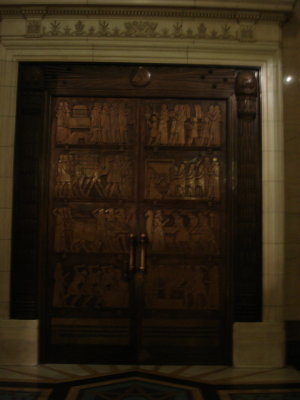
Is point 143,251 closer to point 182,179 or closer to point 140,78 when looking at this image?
point 182,179

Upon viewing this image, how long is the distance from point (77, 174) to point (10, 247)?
947 mm

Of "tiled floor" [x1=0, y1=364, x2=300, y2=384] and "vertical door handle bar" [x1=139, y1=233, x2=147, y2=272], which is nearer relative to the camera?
"tiled floor" [x1=0, y1=364, x2=300, y2=384]

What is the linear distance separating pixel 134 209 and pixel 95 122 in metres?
0.95

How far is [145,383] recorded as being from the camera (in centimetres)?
312

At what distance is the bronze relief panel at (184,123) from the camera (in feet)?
12.2

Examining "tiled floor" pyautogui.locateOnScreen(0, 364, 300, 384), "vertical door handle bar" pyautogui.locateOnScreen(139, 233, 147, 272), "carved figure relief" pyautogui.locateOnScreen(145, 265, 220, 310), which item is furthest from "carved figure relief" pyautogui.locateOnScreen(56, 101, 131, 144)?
"tiled floor" pyautogui.locateOnScreen(0, 364, 300, 384)

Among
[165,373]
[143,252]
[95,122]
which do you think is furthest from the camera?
[95,122]

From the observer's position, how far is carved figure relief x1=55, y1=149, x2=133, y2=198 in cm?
370

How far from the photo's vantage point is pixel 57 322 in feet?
11.9

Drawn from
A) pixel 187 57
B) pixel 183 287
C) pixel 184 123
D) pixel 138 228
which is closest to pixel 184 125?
pixel 184 123

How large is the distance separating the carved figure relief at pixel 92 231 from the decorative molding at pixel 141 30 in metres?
1.71

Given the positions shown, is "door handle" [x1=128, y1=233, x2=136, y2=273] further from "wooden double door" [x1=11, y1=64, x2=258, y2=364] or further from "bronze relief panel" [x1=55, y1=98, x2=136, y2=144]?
"bronze relief panel" [x1=55, y1=98, x2=136, y2=144]

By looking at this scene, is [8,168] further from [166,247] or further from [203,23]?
[203,23]

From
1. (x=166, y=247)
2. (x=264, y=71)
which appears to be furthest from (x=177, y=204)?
(x=264, y=71)
